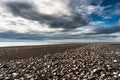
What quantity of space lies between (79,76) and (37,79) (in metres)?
2.50

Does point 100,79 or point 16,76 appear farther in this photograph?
point 16,76

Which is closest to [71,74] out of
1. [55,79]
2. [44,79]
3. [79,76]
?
[79,76]

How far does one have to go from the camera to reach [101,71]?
299 inches

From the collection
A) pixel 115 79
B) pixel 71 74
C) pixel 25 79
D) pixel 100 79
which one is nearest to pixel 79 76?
pixel 71 74

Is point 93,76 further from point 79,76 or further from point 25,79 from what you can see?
point 25,79

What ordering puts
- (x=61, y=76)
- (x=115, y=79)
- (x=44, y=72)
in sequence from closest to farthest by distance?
1. (x=115, y=79)
2. (x=61, y=76)
3. (x=44, y=72)

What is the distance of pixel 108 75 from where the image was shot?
6.93 meters

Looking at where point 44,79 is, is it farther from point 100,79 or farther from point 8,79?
point 100,79

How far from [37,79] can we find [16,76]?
1.53 meters

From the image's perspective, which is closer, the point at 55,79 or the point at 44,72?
the point at 55,79

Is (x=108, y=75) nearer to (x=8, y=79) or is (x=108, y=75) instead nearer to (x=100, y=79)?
(x=100, y=79)

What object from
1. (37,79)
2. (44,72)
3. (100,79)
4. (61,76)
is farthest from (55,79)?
(100,79)

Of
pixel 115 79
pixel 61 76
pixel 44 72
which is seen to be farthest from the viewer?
pixel 44 72

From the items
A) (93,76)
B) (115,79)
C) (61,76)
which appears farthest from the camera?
(61,76)
